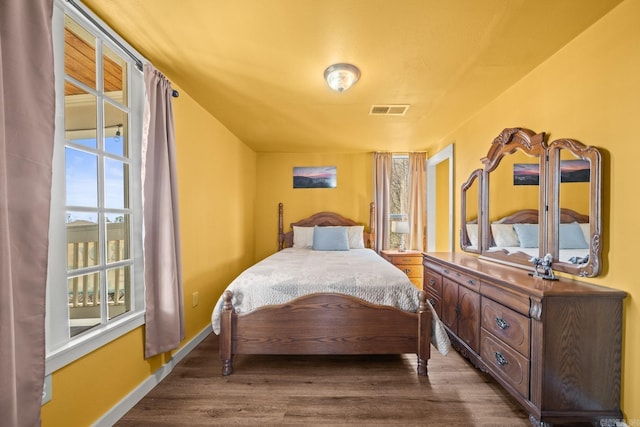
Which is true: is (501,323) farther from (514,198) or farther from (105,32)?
(105,32)

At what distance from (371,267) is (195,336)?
1823 millimetres

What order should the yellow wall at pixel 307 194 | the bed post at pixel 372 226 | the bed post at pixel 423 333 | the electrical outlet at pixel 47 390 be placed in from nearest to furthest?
the electrical outlet at pixel 47 390, the bed post at pixel 423 333, the bed post at pixel 372 226, the yellow wall at pixel 307 194

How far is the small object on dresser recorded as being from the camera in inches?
67.4

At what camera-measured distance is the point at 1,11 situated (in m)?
1.00

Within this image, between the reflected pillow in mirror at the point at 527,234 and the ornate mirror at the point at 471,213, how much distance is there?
1.58 feet

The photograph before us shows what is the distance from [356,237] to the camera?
407 cm

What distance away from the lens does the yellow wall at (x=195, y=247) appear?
1378 millimetres

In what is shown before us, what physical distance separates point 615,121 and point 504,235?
1119 millimetres

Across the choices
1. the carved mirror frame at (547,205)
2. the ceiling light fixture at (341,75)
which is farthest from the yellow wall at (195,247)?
the carved mirror frame at (547,205)

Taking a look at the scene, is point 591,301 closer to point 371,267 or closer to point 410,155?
point 371,267

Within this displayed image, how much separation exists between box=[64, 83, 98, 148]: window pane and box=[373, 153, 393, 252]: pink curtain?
3.61 metres

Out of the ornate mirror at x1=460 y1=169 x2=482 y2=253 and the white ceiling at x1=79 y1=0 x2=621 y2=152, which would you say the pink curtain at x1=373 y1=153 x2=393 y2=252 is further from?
the white ceiling at x1=79 y1=0 x2=621 y2=152

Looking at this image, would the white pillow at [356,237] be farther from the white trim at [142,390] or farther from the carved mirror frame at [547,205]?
the white trim at [142,390]

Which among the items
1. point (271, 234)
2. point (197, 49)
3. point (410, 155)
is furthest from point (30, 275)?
point (410, 155)
